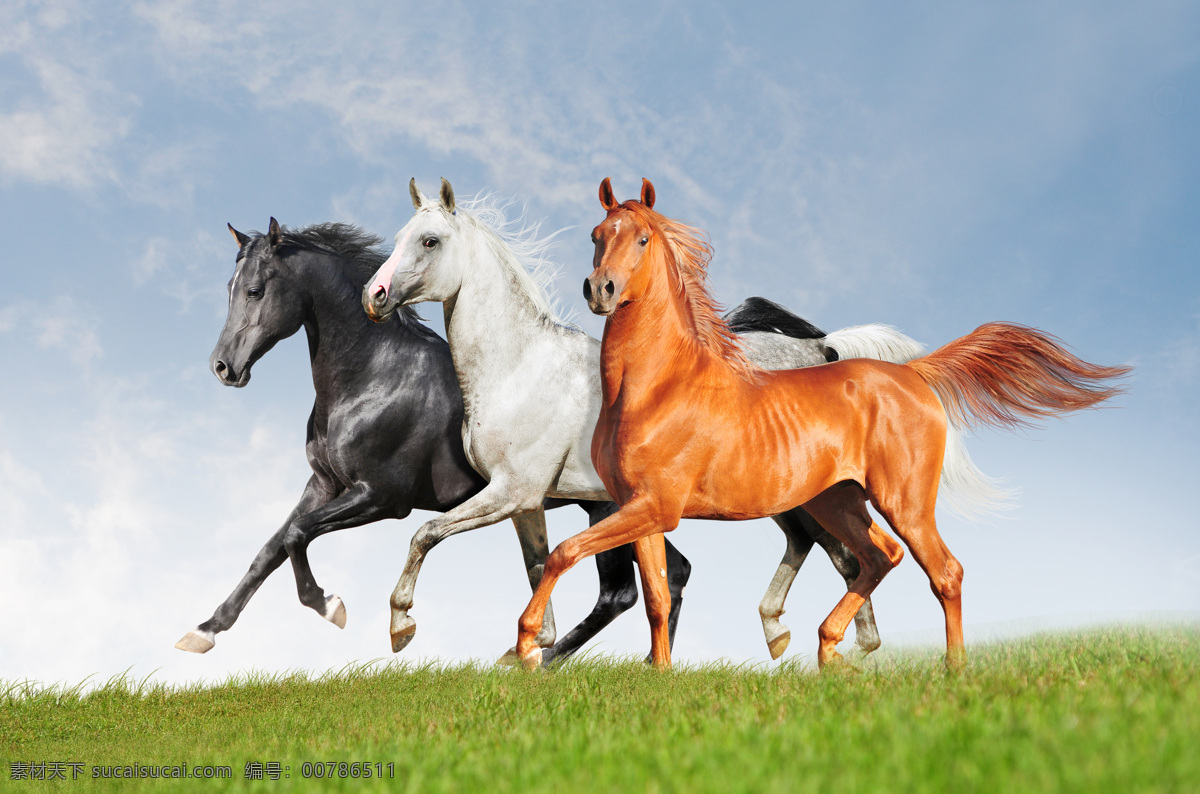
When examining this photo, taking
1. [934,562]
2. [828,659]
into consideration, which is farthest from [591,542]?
[934,562]

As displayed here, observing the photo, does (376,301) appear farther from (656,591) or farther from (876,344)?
(876,344)

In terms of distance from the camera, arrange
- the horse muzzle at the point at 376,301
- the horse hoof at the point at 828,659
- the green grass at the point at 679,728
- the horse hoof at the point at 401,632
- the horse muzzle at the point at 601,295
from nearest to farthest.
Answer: the green grass at the point at 679,728 < the horse muzzle at the point at 601,295 < the horse hoof at the point at 828,659 < the horse muzzle at the point at 376,301 < the horse hoof at the point at 401,632

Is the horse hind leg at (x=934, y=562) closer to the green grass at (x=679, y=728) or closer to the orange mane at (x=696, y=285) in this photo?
the green grass at (x=679, y=728)

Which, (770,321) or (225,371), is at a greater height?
(770,321)

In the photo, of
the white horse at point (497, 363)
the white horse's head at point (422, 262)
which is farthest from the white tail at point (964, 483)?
the white horse's head at point (422, 262)

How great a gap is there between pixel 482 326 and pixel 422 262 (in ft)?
1.89

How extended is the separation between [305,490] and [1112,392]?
5662mm

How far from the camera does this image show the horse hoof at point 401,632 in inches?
237

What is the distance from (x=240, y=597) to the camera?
6688 millimetres

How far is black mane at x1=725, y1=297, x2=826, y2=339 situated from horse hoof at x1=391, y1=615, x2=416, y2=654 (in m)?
3.40

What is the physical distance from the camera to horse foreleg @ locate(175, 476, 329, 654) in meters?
6.58

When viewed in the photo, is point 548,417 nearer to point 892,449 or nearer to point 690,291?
point 690,291

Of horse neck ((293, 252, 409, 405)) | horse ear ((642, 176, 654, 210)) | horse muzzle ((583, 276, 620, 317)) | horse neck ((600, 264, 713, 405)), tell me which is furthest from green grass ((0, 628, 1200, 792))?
horse ear ((642, 176, 654, 210))

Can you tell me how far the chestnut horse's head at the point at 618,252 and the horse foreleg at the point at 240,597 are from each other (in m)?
3.43
